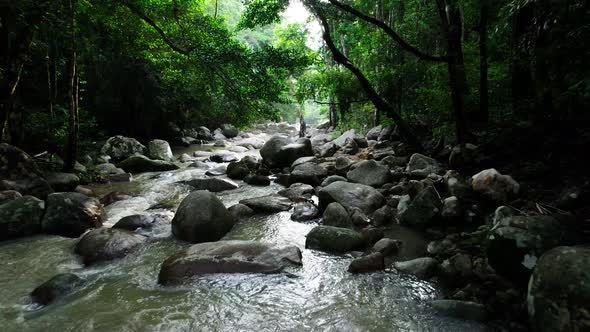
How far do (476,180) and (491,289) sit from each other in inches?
86.0

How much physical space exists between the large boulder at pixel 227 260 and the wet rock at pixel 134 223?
1.85 m

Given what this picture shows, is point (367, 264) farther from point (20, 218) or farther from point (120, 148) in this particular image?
point (120, 148)

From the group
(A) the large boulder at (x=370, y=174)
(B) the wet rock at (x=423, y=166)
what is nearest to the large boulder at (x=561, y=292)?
(B) the wet rock at (x=423, y=166)

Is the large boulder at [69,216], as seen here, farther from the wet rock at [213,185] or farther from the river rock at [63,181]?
the wet rock at [213,185]

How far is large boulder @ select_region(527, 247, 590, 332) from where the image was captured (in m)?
2.08

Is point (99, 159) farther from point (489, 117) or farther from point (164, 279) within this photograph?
point (489, 117)

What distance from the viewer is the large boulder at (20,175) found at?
6.29 metres

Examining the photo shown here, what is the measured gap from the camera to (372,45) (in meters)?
11.6

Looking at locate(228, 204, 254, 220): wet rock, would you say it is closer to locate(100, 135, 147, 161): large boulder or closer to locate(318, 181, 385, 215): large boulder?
locate(318, 181, 385, 215): large boulder

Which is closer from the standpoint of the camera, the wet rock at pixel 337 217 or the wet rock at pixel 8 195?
the wet rock at pixel 337 217

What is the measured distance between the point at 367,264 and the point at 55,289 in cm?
346

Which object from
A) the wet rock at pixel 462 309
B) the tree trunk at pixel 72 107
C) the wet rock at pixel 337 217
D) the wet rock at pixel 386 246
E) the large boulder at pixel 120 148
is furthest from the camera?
the large boulder at pixel 120 148

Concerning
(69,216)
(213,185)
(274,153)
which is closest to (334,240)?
(69,216)

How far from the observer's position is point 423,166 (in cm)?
681
